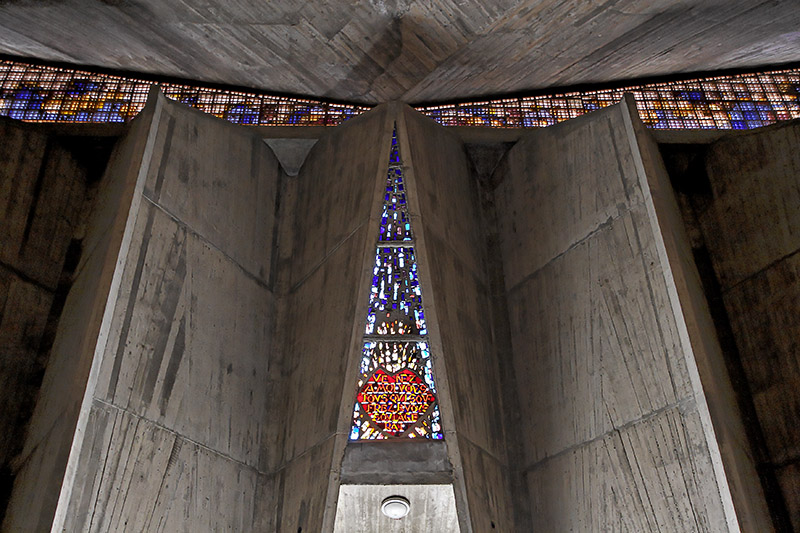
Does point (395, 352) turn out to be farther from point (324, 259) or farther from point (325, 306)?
point (324, 259)

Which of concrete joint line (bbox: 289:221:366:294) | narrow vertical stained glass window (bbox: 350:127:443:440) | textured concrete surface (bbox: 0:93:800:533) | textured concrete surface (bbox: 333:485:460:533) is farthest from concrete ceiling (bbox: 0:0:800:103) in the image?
textured concrete surface (bbox: 333:485:460:533)

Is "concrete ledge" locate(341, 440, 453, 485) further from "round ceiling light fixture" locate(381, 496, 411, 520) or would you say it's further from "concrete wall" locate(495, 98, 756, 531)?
"concrete wall" locate(495, 98, 756, 531)

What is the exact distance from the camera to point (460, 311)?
5016 millimetres

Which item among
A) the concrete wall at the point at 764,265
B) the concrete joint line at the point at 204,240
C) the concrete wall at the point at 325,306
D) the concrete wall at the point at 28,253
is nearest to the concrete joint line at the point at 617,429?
the concrete wall at the point at 764,265

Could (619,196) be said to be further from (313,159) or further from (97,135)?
(97,135)

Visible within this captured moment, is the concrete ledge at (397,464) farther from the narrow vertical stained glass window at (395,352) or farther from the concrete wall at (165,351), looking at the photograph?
the concrete wall at (165,351)

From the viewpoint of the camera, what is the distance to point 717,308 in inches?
206

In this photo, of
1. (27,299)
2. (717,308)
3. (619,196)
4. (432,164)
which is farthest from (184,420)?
(717,308)

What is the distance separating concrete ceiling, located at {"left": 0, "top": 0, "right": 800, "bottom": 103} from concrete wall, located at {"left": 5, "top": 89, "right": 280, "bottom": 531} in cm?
119

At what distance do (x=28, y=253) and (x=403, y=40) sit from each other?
316 centimetres

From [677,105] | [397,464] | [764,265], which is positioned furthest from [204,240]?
[677,105]

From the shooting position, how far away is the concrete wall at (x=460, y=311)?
4355 millimetres

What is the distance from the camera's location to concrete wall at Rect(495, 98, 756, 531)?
4031 millimetres

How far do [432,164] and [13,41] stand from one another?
3875mm
